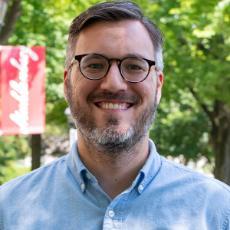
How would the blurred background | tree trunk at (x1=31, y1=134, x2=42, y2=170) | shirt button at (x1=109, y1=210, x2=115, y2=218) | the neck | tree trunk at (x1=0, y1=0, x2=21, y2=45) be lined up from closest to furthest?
1. shirt button at (x1=109, y1=210, x2=115, y2=218)
2. the neck
3. tree trunk at (x1=0, y1=0, x2=21, y2=45)
4. the blurred background
5. tree trunk at (x1=31, y1=134, x2=42, y2=170)

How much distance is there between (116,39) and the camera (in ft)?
7.75

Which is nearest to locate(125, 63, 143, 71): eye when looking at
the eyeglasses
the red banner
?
the eyeglasses

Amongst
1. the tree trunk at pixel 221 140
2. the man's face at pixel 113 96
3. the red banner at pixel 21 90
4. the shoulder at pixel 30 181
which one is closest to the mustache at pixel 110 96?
the man's face at pixel 113 96

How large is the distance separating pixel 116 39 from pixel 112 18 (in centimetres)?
11

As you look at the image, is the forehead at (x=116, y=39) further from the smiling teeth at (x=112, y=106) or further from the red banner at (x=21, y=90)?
the red banner at (x=21, y=90)

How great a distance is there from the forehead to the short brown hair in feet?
0.06

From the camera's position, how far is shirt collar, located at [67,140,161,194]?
2.39 metres

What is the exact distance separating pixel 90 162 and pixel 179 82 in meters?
16.7

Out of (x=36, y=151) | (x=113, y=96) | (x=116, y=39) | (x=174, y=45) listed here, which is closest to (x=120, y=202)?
(x=113, y=96)

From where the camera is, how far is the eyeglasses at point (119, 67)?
233 centimetres

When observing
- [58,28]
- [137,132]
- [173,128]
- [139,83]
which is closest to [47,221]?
[137,132]

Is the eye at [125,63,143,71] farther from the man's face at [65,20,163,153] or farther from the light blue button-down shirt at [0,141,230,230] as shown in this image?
the light blue button-down shirt at [0,141,230,230]

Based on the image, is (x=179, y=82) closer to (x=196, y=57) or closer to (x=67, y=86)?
(x=196, y=57)

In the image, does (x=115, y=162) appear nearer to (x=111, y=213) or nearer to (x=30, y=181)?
(x=111, y=213)
